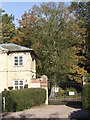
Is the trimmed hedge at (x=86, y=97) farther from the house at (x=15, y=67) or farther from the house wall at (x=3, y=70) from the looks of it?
the house wall at (x=3, y=70)

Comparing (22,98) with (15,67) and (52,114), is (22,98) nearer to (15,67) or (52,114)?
(52,114)

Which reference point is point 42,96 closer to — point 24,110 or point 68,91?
point 24,110

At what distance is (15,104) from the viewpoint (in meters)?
21.0

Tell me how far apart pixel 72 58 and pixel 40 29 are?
5417 mm

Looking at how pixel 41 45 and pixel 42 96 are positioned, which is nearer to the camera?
pixel 42 96

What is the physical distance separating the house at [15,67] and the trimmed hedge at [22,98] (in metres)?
7.53

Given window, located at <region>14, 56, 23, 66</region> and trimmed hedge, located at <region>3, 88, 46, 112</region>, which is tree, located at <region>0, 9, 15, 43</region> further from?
trimmed hedge, located at <region>3, 88, 46, 112</region>

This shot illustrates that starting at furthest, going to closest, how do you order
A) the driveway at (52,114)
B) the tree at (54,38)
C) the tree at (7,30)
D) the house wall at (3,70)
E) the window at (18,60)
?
the tree at (7,30)
the tree at (54,38)
the window at (18,60)
the house wall at (3,70)
the driveway at (52,114)

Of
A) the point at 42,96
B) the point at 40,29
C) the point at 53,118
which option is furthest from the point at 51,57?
the point at 53,118

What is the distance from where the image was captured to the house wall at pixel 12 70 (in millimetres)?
32969

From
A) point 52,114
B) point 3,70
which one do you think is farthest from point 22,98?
point 3,70

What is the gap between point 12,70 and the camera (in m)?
33.6

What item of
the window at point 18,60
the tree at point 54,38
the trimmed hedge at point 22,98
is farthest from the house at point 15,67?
the trimmed hedge at point 22,98

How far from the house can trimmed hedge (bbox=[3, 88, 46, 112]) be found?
7535mm
